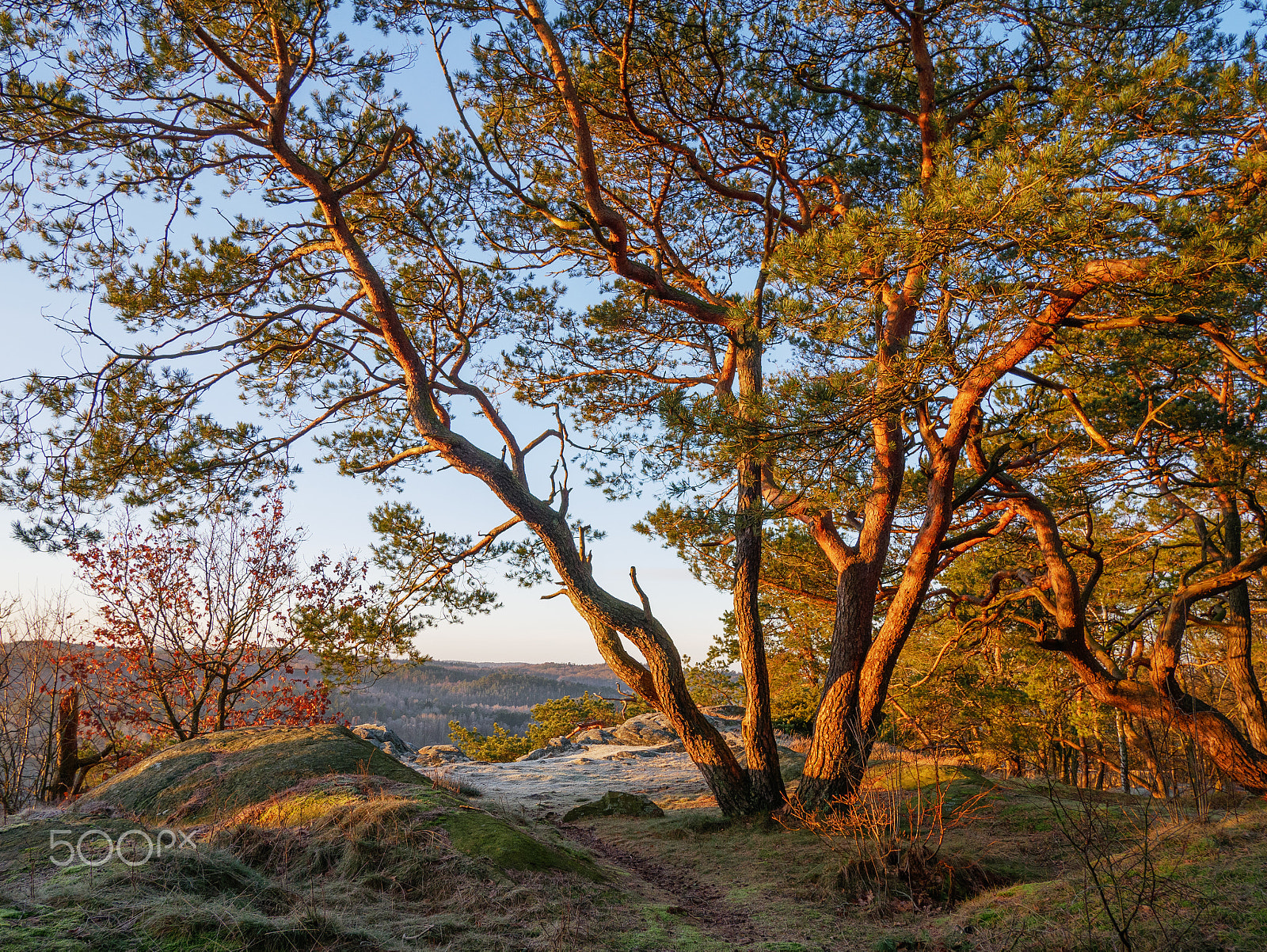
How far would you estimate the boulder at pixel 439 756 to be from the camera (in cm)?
1360

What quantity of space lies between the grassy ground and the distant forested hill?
19676 mm

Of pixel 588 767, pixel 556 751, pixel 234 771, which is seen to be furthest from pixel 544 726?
pixel 234 771

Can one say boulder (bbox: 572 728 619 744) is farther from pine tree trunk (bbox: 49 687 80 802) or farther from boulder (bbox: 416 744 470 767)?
pine tree trunk (bbox: 49 687 80 802)

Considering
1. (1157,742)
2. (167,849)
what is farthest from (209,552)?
(1157,742)

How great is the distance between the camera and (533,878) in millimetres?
3725

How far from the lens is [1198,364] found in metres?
5.82

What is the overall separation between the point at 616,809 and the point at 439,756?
8.54 m

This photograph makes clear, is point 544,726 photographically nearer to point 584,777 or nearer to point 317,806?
point 584,777

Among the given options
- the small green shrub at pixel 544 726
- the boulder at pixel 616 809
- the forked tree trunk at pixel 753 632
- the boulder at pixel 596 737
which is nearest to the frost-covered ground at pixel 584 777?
the boulder at pixel 616 809

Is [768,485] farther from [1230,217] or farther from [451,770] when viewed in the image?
[451,770]

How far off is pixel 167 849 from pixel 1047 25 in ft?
25.7

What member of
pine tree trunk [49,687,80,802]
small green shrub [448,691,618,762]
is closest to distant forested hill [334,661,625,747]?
small green shrub [448,691,618,762]

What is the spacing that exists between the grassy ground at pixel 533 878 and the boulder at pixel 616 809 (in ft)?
5.25

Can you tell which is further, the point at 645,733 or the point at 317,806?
the point at 645,733
